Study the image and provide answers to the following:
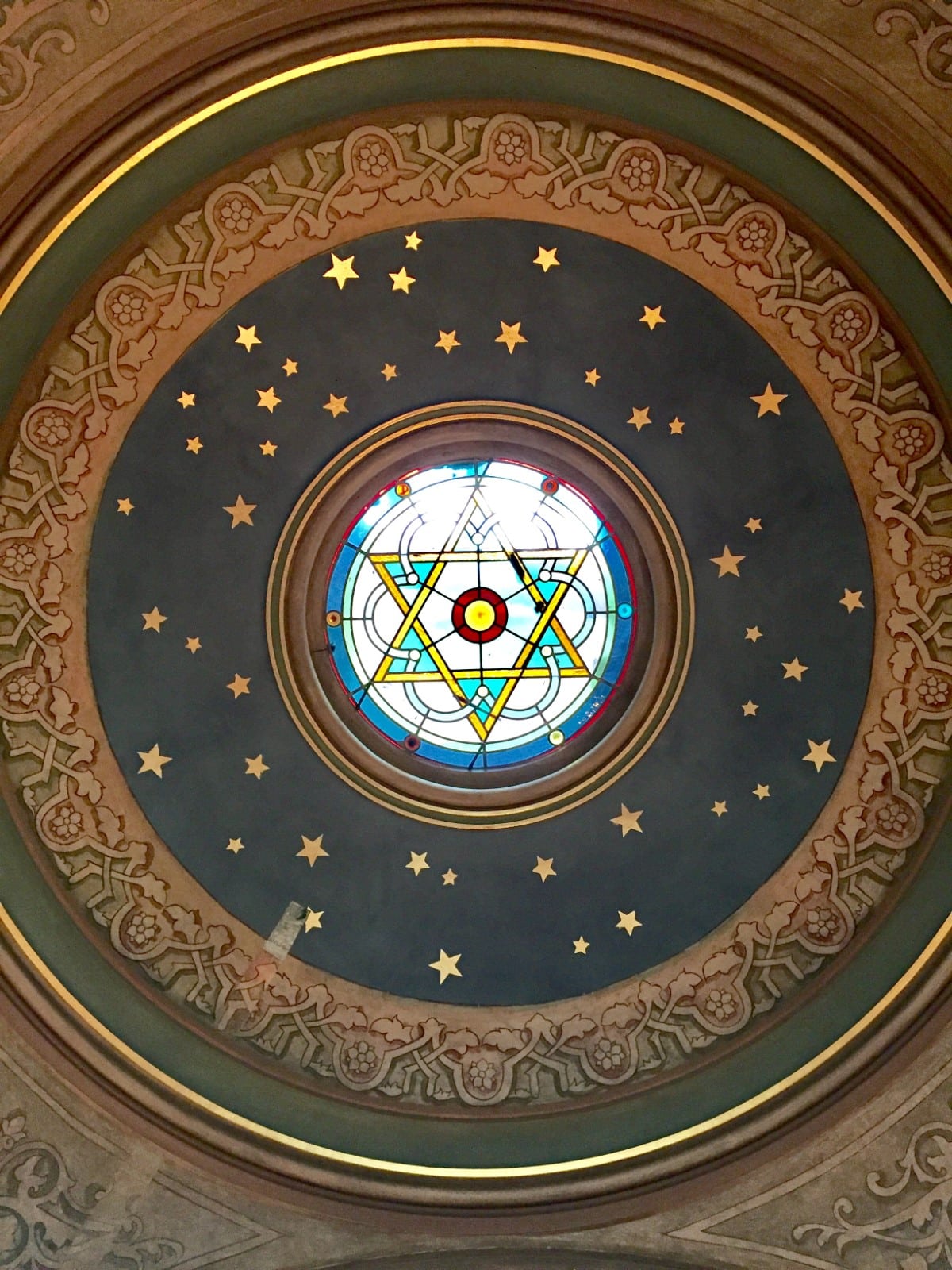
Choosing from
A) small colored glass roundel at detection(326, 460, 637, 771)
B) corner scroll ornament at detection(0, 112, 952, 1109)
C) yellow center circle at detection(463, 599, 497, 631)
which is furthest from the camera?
yellow center circle at detection(463, 599, 497, 631)

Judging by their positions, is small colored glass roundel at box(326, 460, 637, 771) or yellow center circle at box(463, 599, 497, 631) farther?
yellow center circle at box(463, 599, 497, 631)

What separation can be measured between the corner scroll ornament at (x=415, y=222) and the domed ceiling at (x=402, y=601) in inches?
0.9

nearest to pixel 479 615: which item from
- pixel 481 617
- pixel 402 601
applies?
pixel 481 617

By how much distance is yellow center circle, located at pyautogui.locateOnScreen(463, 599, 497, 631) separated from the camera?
10344mm

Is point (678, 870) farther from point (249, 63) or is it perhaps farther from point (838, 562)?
point (249, 63)

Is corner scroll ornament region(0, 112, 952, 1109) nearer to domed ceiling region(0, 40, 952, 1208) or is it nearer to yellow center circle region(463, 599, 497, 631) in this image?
domed ceiling region(0, 40, 952, 1208)

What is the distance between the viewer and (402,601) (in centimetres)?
1022

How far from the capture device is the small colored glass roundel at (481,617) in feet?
33.0

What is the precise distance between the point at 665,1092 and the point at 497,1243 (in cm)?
145

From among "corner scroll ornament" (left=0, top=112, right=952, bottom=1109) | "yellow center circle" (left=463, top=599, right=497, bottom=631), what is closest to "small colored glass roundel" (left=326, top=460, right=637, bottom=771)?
"yellow center circle" (left=463, top=599, right=497, bottom=631)

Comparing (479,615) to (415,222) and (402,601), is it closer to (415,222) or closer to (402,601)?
(402,601)

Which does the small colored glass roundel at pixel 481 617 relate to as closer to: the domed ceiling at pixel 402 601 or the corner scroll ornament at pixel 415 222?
the domed ceiling at pixel 402 601

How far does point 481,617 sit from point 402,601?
2.00 ft

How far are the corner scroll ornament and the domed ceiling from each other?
0.02 metres
